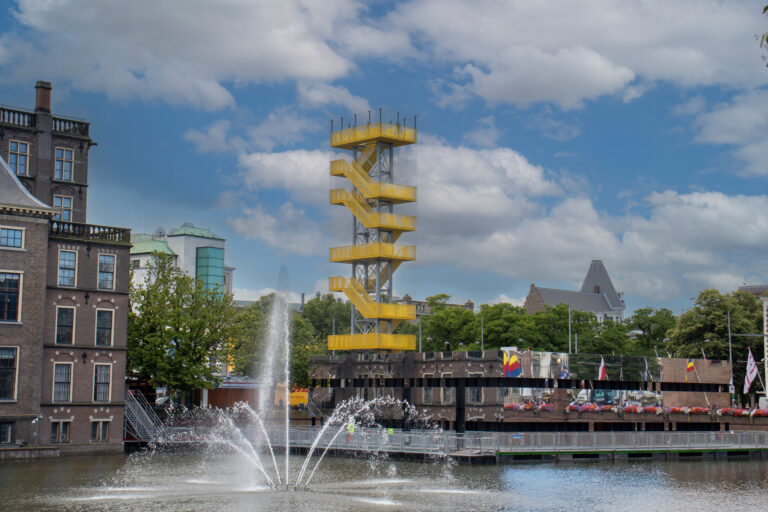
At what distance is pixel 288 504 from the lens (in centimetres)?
3562

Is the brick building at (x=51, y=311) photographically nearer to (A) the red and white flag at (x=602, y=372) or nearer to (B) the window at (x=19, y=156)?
(B) the window at (x=19, y=156)

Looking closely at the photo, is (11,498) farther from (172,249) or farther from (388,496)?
(172,249)

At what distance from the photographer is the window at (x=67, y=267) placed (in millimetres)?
58875

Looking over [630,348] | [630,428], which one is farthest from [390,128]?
[630,348]

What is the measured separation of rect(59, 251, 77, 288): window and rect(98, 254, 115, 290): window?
170cm

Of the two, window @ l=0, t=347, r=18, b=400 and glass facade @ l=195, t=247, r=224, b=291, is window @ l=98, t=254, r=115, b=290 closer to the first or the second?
window @ l=0, t=347, r=18, b=400

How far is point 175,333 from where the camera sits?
6812 centimetres

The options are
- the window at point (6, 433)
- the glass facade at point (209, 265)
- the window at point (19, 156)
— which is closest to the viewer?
the window at point (6, 433)

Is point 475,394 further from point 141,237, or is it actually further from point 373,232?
point 141,237

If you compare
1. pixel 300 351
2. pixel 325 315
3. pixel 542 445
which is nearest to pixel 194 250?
pixel 325 315

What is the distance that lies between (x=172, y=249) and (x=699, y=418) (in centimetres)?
9309

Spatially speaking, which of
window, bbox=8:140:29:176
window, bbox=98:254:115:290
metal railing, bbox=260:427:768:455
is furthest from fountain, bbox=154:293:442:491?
window, bbox=8:140:29:176

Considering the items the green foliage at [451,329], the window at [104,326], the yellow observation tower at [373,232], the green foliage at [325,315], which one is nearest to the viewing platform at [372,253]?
the yellow observation tower at [373,232]

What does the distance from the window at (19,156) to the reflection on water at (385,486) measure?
69.5 ft
